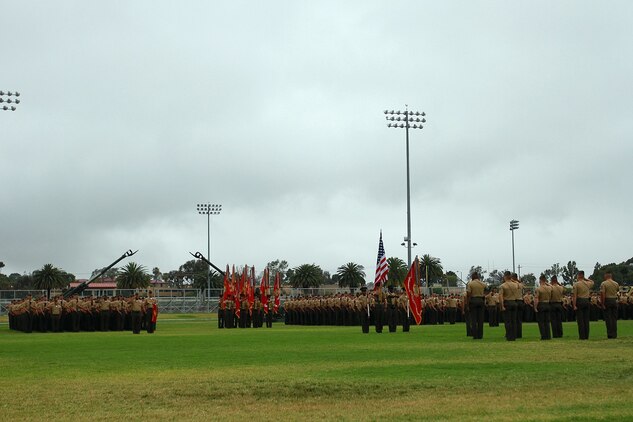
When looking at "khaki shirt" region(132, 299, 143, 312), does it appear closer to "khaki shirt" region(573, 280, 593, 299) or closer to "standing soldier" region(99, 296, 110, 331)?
"standing soldier" region(99, 296, 110, 331)

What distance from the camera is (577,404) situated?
1004 centimetres

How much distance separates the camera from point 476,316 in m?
25.0

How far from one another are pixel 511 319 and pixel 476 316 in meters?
1.89

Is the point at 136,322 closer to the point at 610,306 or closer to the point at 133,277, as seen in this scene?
the point at 610,306

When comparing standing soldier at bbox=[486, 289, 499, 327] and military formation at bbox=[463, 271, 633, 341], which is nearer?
military formation at bbox=[463, 271, 633, 341]

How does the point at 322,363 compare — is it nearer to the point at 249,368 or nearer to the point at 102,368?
the point at 249,368

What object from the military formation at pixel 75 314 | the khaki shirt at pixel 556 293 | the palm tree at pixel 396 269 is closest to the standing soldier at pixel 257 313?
the military formation at pixel 75 314

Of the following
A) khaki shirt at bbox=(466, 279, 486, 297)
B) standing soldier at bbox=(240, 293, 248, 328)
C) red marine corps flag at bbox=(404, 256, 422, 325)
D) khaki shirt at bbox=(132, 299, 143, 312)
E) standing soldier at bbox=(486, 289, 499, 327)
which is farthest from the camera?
standing soldier at bbox=(240, 293, 248, 328)

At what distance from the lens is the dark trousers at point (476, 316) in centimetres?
2484

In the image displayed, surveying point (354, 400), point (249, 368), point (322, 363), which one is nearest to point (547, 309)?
point (322, 363)

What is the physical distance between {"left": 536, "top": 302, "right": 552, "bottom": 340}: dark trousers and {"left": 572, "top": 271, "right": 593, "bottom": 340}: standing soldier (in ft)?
2.53

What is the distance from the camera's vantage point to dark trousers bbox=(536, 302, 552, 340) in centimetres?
2336

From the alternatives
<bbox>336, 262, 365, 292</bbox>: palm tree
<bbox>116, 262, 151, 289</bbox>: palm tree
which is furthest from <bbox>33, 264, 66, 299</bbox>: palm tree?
<bbox>336, 262, 365, 292</bbox>: palm tree

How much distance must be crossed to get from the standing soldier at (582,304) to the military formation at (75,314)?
2419 centimetres
